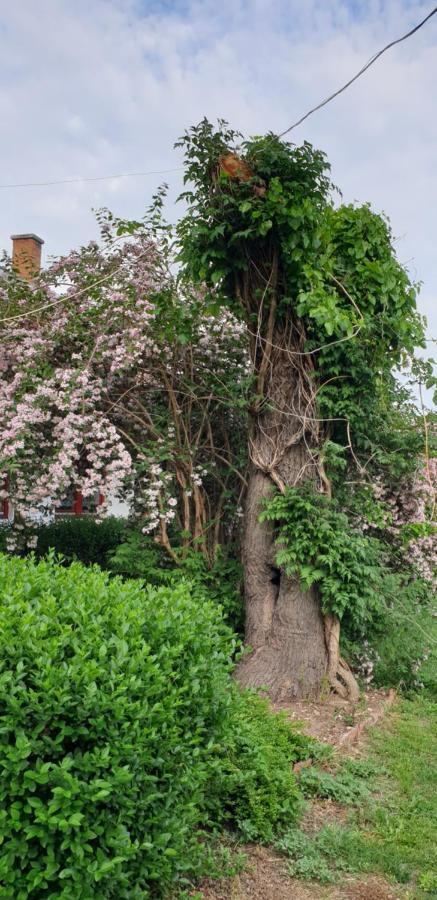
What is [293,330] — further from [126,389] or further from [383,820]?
[383,820]

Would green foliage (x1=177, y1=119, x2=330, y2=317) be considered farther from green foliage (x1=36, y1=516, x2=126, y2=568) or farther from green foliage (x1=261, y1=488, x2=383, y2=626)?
green foliage (x1=36, y1=516, x2=126, y2=568)

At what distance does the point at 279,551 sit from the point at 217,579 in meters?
1.08

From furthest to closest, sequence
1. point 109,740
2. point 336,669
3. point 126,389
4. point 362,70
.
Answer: point 126,389 < point 336,669 < point 362,70 < point 109,740

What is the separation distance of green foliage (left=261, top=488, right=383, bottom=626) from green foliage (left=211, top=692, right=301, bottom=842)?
1.56m

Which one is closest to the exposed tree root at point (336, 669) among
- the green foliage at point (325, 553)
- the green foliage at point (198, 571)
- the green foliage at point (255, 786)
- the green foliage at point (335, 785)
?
the green foliage at point (325, 553)

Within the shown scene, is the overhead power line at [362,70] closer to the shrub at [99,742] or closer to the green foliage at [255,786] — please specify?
the shrub at [99,742]

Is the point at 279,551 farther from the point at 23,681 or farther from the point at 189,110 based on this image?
the point at 189,110

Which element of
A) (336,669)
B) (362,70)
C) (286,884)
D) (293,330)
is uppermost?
(362,70)

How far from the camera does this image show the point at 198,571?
6.03 metres

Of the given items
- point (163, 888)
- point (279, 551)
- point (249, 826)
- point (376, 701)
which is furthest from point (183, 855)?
point (376, 701)

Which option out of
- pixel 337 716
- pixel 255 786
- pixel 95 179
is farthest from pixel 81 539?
pixel 255 786

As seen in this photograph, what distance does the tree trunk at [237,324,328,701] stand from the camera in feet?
17.2

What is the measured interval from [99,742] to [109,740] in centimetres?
4

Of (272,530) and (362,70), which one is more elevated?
(362,70)
